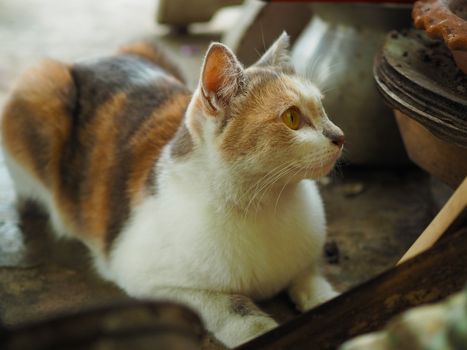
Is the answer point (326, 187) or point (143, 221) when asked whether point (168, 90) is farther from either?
point (326, 187)

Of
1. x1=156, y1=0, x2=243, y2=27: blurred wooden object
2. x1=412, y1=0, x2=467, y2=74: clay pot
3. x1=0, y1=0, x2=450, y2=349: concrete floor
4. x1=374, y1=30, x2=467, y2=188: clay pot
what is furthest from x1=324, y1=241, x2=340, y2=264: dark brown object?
x1=156, y1=0, x2=243, y2=27: blurred wooden object

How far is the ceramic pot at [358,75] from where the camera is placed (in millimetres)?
3162

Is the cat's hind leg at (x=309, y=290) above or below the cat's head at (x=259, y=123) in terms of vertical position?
below

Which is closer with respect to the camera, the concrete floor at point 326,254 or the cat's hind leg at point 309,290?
the cat's hind leg at point 309,290

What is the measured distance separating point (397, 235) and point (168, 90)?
3.79 feet

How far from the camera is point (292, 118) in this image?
77.7 inches

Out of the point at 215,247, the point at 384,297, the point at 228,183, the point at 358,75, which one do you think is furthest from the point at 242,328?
the point at 358,75

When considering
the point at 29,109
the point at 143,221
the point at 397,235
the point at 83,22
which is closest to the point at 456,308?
the point at 143,221

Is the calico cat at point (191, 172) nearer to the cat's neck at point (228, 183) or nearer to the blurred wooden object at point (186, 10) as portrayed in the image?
the cat's neck at point (228, 183)

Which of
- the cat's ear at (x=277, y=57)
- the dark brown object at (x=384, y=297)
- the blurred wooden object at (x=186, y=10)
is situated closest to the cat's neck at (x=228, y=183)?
the cat's ear at (x=277, y=57)

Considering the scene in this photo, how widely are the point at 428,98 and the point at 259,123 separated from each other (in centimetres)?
57

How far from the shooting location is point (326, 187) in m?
3.22

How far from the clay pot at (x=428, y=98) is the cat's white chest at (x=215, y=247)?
48cm

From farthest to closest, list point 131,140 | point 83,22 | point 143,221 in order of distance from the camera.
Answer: point 83,22 < point 131,140 < point 143,221
